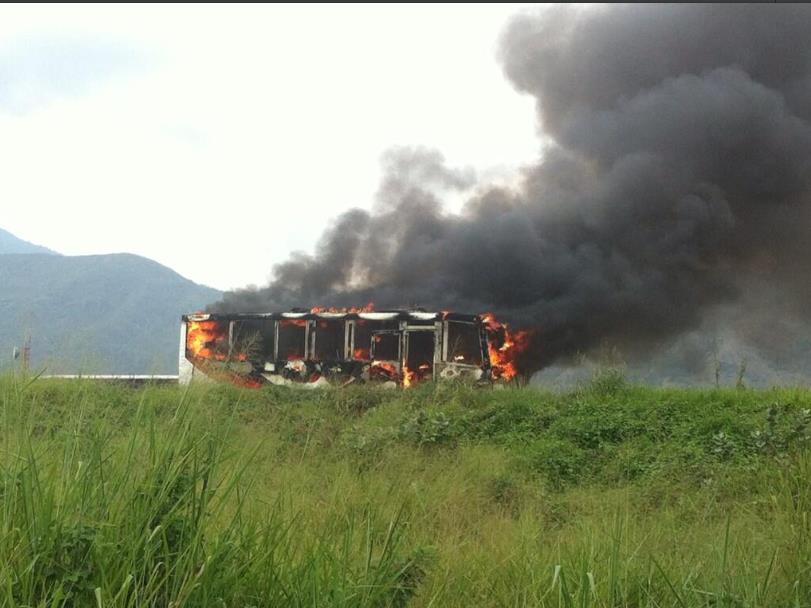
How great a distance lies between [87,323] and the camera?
4.17m

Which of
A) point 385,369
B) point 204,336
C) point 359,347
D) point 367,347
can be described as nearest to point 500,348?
point 385,369

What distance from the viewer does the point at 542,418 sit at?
1259cm

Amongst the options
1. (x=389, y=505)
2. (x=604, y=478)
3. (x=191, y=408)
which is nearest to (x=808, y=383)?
(x=604, y=478)

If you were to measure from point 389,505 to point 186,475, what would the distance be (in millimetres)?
1924

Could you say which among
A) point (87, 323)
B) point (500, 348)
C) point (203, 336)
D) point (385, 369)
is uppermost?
point (87, 323)

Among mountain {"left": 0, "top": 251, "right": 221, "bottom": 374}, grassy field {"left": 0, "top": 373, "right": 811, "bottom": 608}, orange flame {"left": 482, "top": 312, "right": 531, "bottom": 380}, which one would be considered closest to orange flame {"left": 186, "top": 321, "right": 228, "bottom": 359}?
mountain {"left": 0, "top": 251, "right": 221, "bottom": 374}

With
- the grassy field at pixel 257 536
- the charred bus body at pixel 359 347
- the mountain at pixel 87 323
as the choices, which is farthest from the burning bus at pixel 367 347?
the grassy field at pixel 257 536

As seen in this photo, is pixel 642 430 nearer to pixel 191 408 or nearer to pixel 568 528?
pixel 568 528

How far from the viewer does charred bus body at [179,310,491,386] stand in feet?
54.7

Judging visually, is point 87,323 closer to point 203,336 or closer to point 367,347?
point 367,347

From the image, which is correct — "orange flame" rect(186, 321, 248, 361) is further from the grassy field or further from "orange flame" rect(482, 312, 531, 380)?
the grassy field

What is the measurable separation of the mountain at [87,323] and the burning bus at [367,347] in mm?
2235

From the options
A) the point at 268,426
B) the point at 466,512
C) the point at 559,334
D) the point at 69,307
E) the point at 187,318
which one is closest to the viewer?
the point at 268,426

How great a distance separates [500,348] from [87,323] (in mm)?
14007
